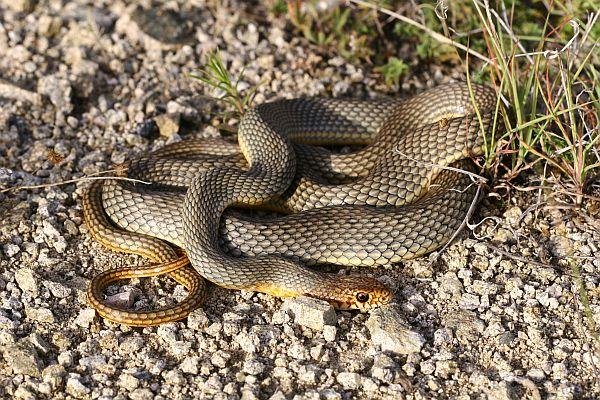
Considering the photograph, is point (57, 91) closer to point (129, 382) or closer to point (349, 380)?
point (129, 382)

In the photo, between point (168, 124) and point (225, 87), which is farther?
point (168, 124)

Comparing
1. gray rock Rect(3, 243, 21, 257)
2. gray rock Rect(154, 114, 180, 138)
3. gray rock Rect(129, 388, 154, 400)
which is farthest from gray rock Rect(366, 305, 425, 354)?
gray rock Rect(154, 114, 180, 138)

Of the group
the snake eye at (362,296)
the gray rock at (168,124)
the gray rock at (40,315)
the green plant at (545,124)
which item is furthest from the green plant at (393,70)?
the gray rock at (40,315)

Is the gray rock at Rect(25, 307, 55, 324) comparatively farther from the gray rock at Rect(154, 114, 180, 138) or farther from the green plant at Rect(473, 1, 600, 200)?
the green plant at Rect(473, 1, 600, 200)

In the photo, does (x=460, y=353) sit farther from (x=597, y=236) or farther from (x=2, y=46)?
(x=2, y=46)

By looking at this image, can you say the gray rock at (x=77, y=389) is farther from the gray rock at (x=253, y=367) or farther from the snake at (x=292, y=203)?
the gray rock at (x=253, y=367)

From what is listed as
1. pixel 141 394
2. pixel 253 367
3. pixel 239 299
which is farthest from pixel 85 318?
pixel 253 367

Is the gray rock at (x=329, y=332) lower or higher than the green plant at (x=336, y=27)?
lower
